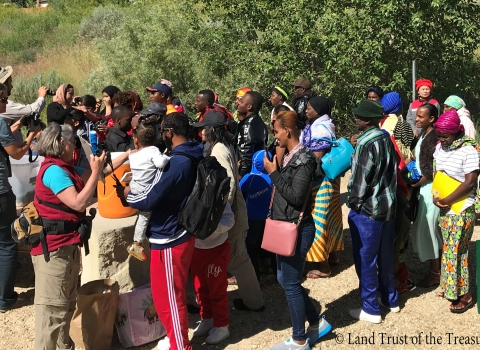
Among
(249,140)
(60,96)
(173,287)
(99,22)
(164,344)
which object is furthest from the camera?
(99,22)

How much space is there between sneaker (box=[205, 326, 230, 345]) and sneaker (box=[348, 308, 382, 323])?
3.84 ft

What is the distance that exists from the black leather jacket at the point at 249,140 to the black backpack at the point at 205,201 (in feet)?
5.96

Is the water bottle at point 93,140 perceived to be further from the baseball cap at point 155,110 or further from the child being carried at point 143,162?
the child being carried at point 143,162

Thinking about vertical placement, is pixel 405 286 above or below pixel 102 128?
below

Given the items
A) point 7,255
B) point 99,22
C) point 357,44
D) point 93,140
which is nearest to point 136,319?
point 7,255

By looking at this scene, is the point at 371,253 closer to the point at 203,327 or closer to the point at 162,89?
the point at 203,327

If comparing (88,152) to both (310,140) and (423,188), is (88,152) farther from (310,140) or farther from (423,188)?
(423,188)

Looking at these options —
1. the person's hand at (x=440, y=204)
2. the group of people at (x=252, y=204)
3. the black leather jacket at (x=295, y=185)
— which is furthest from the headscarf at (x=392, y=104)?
the black leather jacket at (x=295, y=185)

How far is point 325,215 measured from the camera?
573cm

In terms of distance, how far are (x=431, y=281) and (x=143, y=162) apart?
3.30 m

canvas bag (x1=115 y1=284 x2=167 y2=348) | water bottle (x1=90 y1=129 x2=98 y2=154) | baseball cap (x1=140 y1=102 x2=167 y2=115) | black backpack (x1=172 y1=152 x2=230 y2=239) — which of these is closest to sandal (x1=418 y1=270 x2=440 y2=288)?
black backpack (x1=172 y1=152 x2=230 y2=239)

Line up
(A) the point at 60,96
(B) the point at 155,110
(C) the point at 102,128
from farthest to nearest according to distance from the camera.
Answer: (A) the point at 60,96
(C) the point at 102,128
(B) the point at 155,110

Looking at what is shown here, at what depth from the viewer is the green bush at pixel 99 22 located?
22.4 m

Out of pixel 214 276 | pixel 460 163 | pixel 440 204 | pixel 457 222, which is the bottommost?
pixel 214 276
